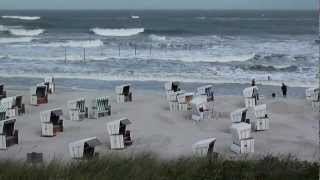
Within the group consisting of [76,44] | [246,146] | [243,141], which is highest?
[243,141]

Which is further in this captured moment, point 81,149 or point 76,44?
point 76,44

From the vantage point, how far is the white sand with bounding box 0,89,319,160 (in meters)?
15.1

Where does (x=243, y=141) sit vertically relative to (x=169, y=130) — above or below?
above

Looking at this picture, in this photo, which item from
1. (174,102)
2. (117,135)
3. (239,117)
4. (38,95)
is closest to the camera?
(117,135)

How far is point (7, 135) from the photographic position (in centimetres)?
1560

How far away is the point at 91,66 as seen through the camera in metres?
37.3

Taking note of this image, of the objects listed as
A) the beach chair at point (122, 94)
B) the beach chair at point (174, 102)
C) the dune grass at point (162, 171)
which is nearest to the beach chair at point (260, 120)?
the beach chair at point (174, 102)

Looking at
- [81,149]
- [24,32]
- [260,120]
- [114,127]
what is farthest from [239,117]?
[24,32]

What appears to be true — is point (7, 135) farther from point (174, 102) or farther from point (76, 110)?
point (174, 102)

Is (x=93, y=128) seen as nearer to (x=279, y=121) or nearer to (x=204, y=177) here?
Answer: (x=279, y=121)

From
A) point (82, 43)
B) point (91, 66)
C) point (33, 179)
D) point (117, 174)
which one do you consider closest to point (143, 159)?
point (117, 174)

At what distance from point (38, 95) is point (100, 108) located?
11.2ft

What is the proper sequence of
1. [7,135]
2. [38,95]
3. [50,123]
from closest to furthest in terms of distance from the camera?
1. [7,135]
2. [50,123]
3. [38,95]

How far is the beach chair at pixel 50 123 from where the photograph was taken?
16.9m
